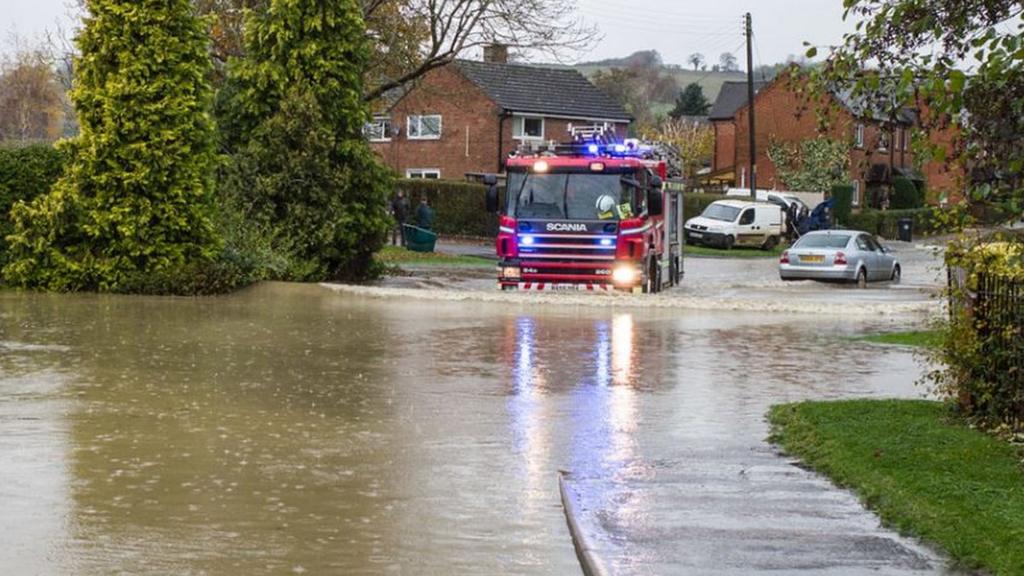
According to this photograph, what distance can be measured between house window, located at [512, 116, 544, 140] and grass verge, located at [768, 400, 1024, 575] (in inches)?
2325

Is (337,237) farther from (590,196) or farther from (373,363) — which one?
(373,363)

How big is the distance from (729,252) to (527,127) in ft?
64.8

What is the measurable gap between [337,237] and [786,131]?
53.6 m

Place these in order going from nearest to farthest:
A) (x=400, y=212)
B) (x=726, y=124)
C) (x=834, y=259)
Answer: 1. (x=834, y=259)
2. (x=400, y=212)
3. (x=726, y=124)

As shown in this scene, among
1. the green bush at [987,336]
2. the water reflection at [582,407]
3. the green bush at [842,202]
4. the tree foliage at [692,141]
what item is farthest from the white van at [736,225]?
the green bush at [987,336]

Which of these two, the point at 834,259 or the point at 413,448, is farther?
the point at 834,259

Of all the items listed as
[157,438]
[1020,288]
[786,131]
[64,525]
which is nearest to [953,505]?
[1020,288]

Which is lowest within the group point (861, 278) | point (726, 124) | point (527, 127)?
point (861, 278)

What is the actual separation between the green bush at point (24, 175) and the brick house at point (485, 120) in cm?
4036

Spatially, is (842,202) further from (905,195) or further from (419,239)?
(419,239)

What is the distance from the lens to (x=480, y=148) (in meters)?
72.2

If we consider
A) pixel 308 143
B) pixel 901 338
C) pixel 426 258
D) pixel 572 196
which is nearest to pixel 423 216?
pixel 426 258

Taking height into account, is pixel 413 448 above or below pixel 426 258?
below

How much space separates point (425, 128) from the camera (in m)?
74.8
